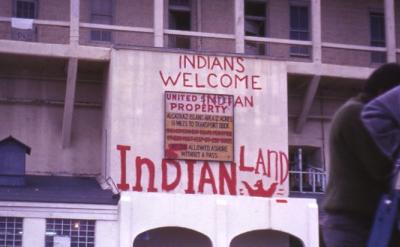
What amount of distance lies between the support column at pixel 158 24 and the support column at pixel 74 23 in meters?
2.14

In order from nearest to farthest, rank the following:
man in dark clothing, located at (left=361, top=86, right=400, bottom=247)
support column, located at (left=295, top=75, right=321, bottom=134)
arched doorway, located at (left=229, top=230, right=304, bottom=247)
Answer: man in dark clothing, located at (left=361, top=86, right=400, bottom=247)
arched doorway, located at (left=229, top=230, right=304, bottom=247)
support column, located at (left=295, top=75, right=321, bottom=134)

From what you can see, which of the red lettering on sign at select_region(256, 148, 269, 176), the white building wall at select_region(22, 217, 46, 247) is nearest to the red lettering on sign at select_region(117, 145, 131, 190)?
the white building wall at select_region(22, 217, 46, 247)

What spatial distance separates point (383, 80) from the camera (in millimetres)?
4762

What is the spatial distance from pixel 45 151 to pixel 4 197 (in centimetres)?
376

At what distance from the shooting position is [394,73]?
15.5 ft

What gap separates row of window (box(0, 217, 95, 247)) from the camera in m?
21.0

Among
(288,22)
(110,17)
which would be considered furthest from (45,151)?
(288,22)

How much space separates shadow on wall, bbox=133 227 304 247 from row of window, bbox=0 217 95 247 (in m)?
1.80

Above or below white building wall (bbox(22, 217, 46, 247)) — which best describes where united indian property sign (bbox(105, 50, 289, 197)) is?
above

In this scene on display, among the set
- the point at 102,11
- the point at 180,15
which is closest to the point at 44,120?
the point at 102,11

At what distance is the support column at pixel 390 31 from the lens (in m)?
25.8

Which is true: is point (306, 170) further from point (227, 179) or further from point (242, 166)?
point (227, 179)

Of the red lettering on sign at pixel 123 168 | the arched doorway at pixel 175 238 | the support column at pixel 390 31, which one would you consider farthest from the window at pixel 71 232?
the support column at pixel 390 31

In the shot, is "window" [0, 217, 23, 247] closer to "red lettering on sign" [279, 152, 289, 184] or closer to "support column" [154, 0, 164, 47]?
"support column" [154, 0, 164, 47]
